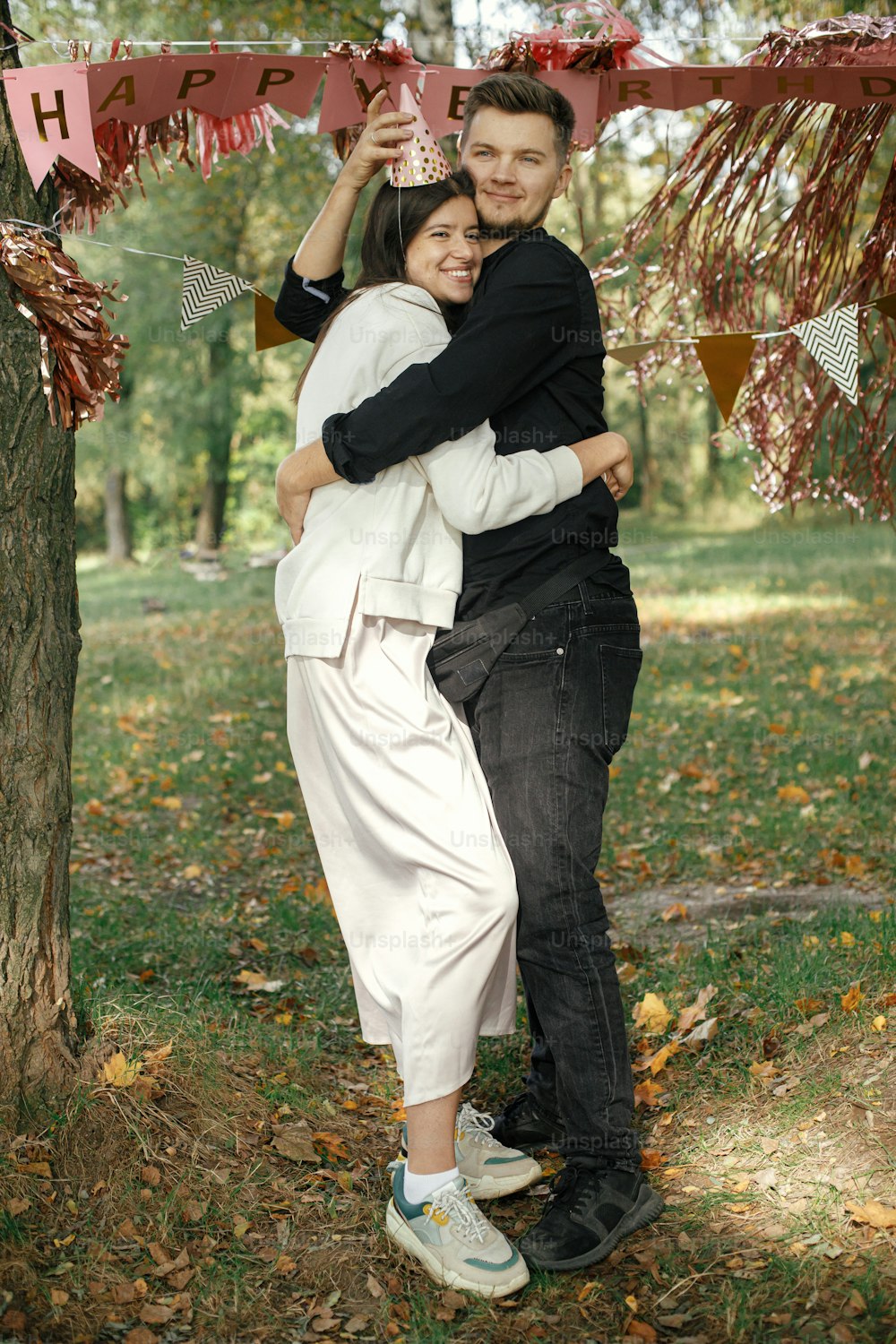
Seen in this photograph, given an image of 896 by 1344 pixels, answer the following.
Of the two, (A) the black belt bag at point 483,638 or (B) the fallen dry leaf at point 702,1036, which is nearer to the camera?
(A) the black belt bag at point 483,638

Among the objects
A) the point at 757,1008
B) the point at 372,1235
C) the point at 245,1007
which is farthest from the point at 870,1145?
the point at 245,1007

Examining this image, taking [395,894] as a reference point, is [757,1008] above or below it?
below

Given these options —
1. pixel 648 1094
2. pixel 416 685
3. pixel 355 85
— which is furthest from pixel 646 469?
pixel 416 685

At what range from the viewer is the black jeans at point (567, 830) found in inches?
109

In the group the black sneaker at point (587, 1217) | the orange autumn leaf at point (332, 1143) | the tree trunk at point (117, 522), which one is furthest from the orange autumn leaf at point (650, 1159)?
the tree trunk at point (117, 522)

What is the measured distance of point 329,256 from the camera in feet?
10.4

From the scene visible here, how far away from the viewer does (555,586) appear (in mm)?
2791

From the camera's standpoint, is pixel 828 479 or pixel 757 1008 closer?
pixel 757 1008

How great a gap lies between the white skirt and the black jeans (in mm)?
67

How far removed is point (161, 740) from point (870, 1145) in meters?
5.74

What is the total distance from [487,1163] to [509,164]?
7.99 feet

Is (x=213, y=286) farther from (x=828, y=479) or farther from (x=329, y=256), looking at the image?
(x=828, y=479)

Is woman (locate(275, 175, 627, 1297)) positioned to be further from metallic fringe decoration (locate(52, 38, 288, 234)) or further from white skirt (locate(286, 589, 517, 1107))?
metallic fringe decoration (locate(52, 38, 288, 234))

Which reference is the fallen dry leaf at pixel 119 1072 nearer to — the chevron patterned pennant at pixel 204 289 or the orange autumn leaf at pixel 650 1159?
the orange autumn leaf at pixel 650 1159
